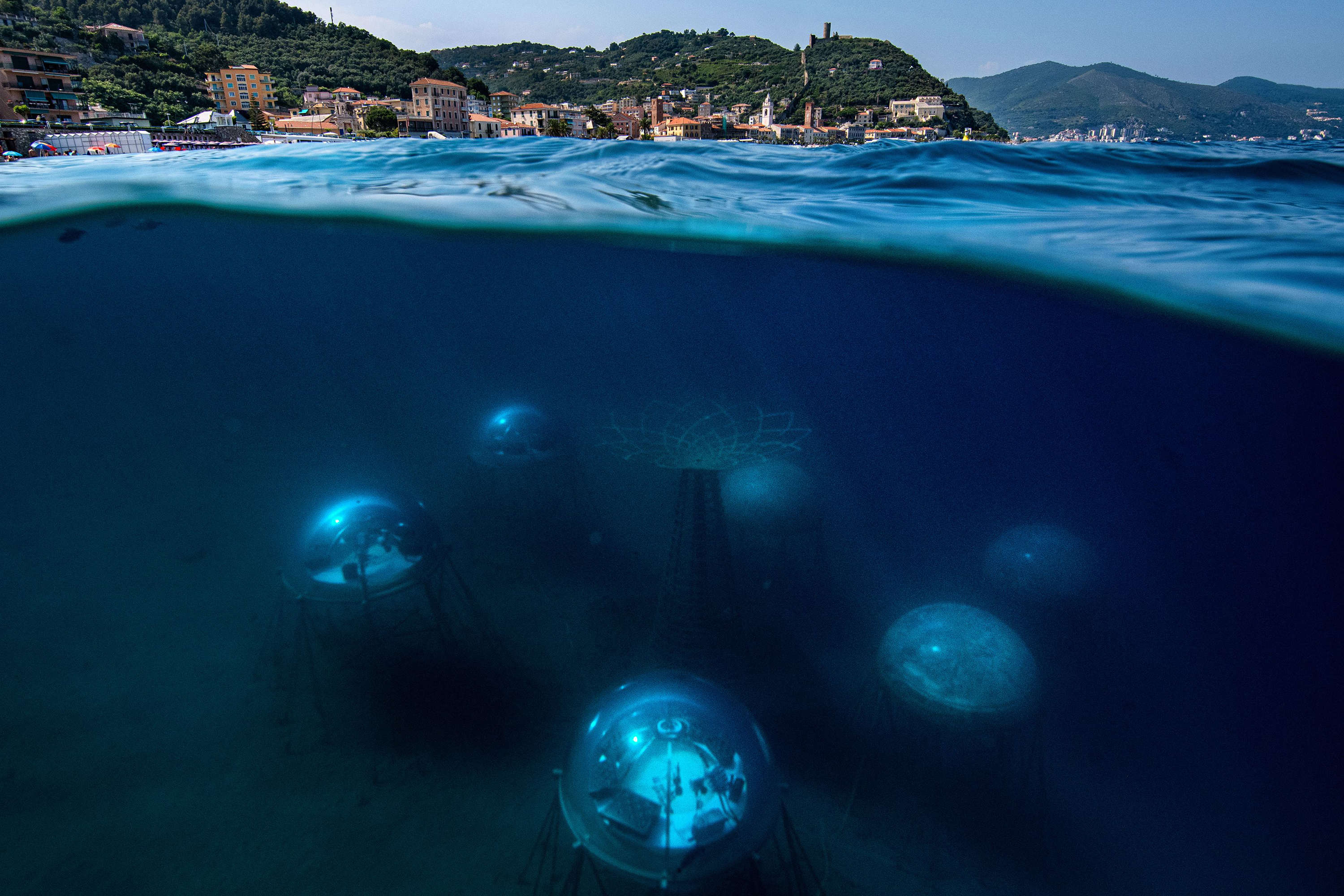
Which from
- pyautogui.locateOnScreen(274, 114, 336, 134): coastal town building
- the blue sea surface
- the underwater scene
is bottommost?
the underwater scene

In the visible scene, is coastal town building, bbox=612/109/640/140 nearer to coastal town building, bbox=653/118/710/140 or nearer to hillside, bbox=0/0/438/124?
coastal town building, bbox=653/118/710/140

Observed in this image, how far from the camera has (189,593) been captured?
8.83m

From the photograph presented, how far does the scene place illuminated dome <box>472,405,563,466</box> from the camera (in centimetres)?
727

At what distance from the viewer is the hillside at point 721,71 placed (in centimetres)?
5978

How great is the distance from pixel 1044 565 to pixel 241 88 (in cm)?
4996

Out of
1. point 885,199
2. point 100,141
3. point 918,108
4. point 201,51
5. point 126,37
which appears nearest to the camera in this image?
point 885,199

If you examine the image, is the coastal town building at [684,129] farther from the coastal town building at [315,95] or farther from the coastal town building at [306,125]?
the coastal town building at [315,95]

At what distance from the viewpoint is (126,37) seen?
43.7 metres

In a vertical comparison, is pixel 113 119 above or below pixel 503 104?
below

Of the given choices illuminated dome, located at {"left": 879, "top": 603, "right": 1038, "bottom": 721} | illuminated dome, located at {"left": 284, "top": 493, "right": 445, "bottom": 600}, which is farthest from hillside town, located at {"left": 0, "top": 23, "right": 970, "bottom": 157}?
illuminated dome, located at {"left": 879, "top": 603, "right": 1038, "bottom": 721}

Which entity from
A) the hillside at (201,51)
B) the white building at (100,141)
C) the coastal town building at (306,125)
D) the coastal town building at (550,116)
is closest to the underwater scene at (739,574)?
the white building at (100,141)

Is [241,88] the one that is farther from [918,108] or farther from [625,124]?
[918,108]

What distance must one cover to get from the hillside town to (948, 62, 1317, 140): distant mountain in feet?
29.2

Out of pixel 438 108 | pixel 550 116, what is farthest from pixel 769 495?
pixel 550 116
